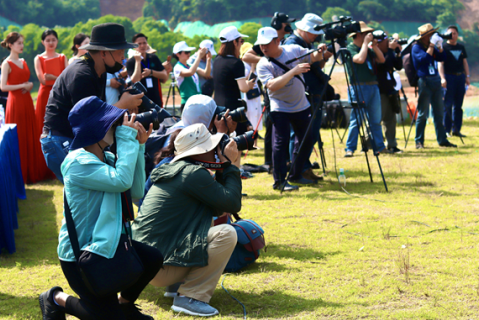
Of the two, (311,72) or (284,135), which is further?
(311,72)

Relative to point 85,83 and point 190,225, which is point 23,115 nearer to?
point 85,83

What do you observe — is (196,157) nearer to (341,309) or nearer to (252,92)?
(341,309)

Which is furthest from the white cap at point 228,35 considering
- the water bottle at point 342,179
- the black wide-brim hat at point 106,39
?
the black wide-brim hat at point 106,39

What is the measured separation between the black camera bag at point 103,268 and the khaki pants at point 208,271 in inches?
25.8

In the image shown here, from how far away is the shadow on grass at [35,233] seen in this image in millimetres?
4508

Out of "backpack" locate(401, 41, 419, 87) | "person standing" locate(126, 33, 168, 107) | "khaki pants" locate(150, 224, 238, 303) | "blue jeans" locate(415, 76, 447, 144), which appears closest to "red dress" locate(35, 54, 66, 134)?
"person standing" locate(126, 33, 168, 107)

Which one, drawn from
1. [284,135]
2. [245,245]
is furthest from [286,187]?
[245,245]

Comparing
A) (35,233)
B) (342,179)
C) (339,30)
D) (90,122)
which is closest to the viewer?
(90,122)

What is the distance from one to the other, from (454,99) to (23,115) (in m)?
8.47

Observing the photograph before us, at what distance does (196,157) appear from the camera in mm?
3346

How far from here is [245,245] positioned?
12.7ft

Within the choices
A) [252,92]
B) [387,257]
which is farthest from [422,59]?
[387,257]

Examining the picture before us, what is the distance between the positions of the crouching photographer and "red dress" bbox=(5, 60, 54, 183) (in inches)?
221

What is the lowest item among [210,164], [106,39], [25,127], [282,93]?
[25,127]
